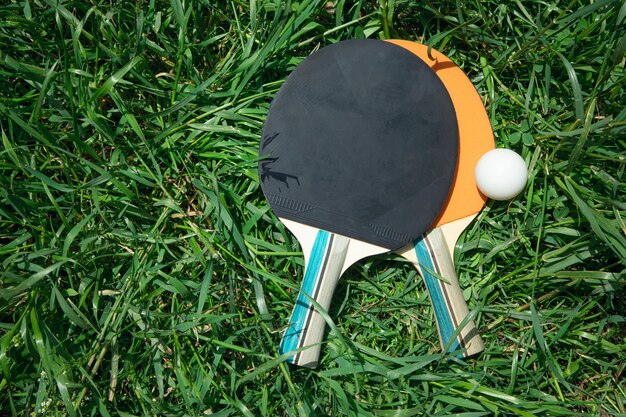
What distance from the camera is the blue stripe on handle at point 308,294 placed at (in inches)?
60.9

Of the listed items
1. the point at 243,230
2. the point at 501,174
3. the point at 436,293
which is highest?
the point at 501,174

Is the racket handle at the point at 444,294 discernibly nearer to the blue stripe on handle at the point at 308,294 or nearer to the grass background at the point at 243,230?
the grass background at the point at 243,230

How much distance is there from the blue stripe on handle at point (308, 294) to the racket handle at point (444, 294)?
11.3 inches

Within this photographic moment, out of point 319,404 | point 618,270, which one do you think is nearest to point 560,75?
point 618,270

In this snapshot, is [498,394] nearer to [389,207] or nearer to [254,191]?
[389,207]

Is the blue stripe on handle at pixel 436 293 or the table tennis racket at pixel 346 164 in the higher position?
the table tennis racket at pixel 346 164

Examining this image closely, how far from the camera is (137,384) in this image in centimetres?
157

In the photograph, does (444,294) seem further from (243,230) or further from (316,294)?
(243,230)

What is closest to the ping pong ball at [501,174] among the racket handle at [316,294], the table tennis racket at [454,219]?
the table tennis racket at [454,219]

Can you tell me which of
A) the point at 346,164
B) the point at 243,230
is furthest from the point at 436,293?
the point at 243,230

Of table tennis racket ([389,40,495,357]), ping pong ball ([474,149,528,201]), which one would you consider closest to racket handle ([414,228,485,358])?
table tennis racket ([389,40,495,357])

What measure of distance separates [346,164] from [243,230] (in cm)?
36

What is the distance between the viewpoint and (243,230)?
63.8 inches

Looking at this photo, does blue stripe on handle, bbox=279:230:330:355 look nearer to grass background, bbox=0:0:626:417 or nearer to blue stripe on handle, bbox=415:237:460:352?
grass background, bbox=0:0:626:417
